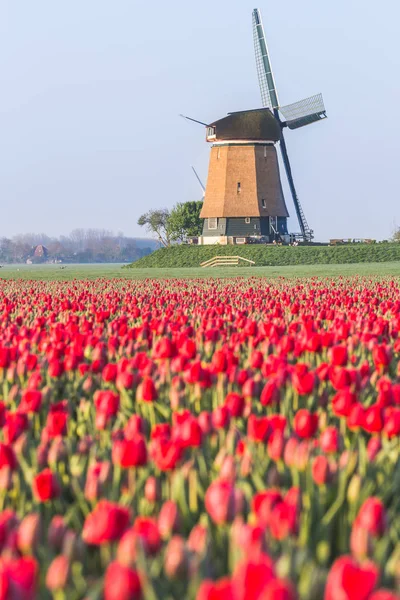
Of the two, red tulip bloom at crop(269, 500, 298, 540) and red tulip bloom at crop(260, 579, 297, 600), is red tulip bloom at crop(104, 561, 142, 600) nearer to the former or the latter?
red tulip bloom at crop(260, 579, 297, 600)

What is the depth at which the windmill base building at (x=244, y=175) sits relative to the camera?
202 feet

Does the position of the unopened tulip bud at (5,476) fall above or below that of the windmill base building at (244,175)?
below

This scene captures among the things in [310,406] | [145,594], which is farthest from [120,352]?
[145,594]

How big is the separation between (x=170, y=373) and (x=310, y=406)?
1.12 meters

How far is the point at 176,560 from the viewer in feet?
6.24

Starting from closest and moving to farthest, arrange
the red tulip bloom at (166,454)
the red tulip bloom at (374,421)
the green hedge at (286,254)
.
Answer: the red tulip bloom at (166,454), the red tulip bloom at (374,421), the green hedge at (286,254)

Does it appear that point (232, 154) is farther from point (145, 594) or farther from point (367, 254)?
point (145, 594)

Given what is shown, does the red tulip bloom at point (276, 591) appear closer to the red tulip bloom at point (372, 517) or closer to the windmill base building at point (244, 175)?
the red tulip bloom at point (372, 517)

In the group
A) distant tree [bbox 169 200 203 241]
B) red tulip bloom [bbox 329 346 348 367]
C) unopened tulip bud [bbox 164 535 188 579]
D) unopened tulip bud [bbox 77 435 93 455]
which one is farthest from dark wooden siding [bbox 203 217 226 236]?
unopened tulip bud [bbox 164 535 188 579]

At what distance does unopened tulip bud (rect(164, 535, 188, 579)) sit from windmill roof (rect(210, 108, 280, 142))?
6060cm

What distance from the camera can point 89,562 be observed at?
2455 millimetres

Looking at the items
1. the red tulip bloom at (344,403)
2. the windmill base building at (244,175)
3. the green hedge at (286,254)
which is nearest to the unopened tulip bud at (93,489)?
the red tulip bloom at (344,403)

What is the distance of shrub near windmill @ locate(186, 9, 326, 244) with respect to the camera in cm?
6156

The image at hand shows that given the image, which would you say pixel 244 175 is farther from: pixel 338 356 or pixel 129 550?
pixel 129 550
